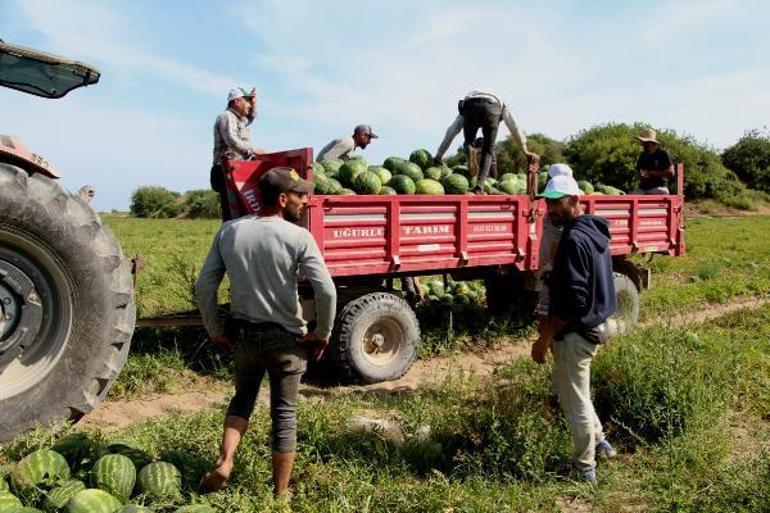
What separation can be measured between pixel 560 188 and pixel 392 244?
2468 mm

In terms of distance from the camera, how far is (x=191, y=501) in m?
3.54

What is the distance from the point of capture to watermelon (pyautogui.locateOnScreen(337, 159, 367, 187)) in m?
7.28

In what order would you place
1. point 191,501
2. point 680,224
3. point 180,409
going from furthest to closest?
point 680,224 < point 180,409 < point 191,501

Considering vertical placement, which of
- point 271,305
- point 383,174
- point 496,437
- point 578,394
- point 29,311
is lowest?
point 496,437

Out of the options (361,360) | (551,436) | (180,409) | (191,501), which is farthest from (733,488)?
(180,409)

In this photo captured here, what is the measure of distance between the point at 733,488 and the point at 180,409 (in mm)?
3975

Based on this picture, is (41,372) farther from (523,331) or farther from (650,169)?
(650,169)

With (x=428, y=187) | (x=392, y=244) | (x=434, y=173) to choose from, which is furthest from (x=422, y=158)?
(x=392, y=244)

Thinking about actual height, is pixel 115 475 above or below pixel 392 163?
below

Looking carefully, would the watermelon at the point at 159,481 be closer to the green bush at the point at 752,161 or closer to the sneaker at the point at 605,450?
the sneaker at the point at 605,450

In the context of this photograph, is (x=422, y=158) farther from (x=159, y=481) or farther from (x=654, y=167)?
(x=159, y=481)

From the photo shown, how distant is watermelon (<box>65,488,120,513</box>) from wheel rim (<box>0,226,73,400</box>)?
1.22 meters

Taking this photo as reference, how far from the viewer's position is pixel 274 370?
373cm

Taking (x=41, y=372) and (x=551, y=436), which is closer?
(x=41, y=372)
